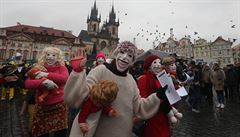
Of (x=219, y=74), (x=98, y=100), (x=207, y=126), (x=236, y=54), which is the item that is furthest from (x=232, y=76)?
(x=236, y=54)

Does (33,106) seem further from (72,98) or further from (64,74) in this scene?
(72,98)

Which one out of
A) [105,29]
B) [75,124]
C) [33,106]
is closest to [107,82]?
[75,124]

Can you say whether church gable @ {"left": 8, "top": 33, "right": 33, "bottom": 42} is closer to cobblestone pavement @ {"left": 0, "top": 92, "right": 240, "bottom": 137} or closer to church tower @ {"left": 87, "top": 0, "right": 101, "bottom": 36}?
church tower @ {"left": 87, "top": 0, "right": 101, "bottom": 36}

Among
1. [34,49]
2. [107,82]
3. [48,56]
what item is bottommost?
[107,82]

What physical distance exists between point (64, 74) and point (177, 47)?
74.8 m

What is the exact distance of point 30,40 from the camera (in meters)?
69.9

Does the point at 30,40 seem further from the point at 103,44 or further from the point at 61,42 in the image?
the point at 103,44

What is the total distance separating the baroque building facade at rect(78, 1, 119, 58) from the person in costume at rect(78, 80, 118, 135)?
88.2m

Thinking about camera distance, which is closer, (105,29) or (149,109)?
(149,109)

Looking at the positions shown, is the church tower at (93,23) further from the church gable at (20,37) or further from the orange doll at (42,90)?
the orange doll at (42,90)

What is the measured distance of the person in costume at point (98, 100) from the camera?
2.08 metres

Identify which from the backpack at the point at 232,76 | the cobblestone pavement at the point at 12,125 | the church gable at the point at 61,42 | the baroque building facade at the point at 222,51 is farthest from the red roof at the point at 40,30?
the backpack at the point at 232,76

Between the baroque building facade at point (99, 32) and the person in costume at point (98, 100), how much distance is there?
3474 inches

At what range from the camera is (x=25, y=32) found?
229ft
